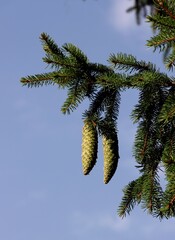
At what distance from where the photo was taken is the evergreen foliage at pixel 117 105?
3922 mm

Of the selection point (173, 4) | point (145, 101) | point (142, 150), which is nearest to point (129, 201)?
point (142, 150)

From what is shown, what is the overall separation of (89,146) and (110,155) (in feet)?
0.60

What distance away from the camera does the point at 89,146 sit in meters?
3.94

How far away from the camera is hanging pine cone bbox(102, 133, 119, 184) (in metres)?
3.99

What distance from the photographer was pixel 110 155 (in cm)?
402

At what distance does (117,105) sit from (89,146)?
1.62 feet

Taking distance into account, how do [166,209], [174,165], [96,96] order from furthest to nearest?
[96,96] < [166,209] < [174,165]

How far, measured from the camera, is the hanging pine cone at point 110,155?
13.1ft

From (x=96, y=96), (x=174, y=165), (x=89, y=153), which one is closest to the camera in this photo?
(x=174, y=165)

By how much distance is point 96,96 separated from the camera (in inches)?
167

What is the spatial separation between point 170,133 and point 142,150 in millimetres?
252

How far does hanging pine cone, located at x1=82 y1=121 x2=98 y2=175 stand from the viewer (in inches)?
154

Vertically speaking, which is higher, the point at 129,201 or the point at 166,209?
the point at 129,201

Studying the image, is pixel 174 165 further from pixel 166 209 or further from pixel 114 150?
pixel 114 150
